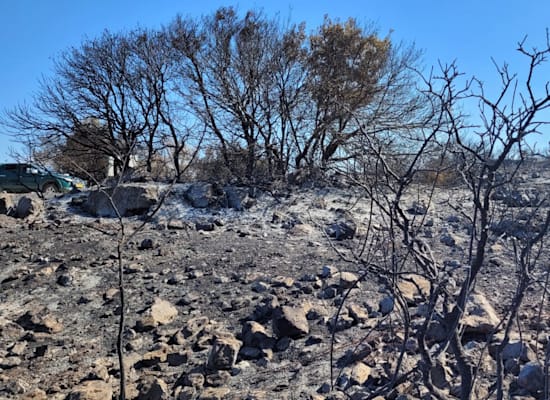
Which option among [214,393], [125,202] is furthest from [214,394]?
[125,202]

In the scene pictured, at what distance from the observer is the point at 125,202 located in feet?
26.0

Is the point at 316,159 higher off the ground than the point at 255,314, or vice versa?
the point at 316,159

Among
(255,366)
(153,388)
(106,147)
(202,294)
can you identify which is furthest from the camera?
(106,147)

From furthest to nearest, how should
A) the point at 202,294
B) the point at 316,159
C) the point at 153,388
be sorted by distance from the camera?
the point at 316,159 < the point at 202,294 < the point at 153,388

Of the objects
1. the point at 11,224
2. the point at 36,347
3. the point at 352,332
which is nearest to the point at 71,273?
the point at 36,347

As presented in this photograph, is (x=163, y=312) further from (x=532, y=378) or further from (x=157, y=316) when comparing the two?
(x=532, y=378)

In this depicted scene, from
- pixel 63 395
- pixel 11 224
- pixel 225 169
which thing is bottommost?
pixel 63 395

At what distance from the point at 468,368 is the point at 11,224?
6.76 meters

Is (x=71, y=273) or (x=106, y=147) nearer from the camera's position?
(x=71, y=273)

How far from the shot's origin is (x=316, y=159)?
34.3 ft

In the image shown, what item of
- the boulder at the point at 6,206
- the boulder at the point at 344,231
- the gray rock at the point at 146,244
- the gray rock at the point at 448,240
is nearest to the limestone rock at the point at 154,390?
the gray rock at the point at 146,244

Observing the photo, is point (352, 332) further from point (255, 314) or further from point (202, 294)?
point (202, 294)

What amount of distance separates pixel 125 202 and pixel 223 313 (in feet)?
13.4

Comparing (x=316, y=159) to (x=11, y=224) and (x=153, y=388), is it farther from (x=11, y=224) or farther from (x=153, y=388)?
(x=153, y=388)
